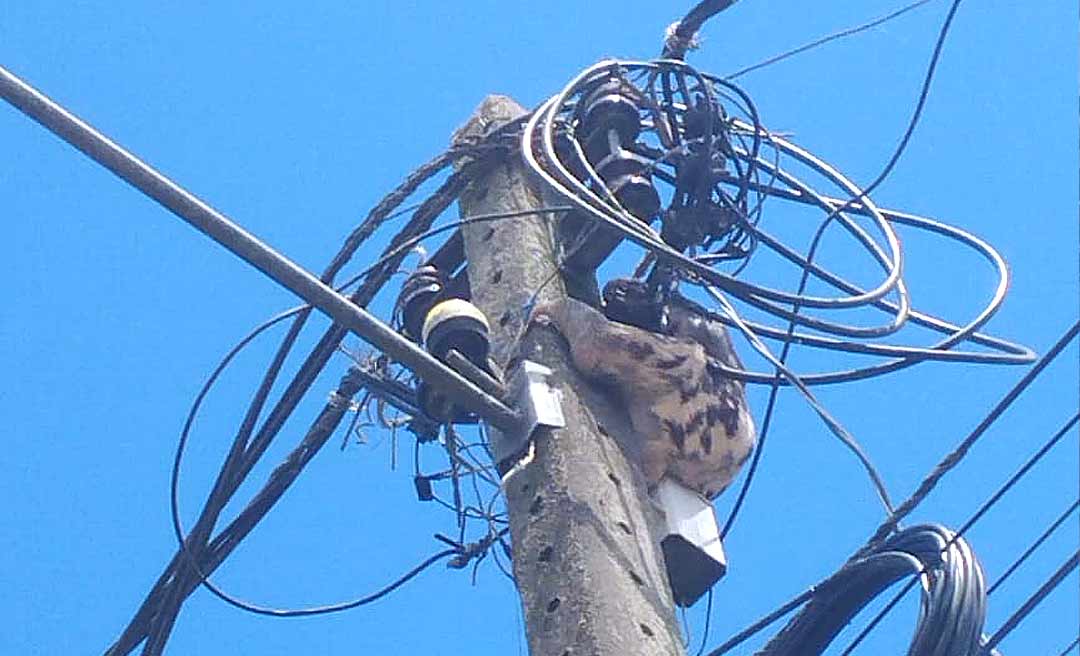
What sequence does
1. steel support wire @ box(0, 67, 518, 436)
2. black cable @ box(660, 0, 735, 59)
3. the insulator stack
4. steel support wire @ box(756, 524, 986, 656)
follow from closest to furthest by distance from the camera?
steel support wire @ box(0, 67, 518, 436)
steel support wire @ box(756, 524, 986, 656)
the insulator stack
black cable @ box(660, 0, 735, 59)

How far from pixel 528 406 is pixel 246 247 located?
0.89 metres

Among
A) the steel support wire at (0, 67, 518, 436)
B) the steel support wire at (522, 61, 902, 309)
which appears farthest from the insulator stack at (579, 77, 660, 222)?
the steel support wire at (0, 67, 518, 436)

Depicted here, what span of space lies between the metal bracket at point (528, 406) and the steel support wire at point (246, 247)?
38 mm

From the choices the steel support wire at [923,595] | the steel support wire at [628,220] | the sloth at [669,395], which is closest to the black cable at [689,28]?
the steel support wire at [628,220]

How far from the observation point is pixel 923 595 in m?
4.55

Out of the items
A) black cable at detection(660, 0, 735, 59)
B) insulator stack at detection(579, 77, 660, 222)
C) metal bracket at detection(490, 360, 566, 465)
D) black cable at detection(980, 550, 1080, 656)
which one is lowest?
black cable at detection(980, 550, 1080, 656)

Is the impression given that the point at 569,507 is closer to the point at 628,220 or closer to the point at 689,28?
the point at 628,220

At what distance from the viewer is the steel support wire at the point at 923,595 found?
14.5 ft

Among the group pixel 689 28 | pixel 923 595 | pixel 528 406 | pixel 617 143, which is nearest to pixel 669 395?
pixel 528 406

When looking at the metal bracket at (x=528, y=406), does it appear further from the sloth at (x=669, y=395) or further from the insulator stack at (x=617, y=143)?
the insulator stack at (x=617, y=143)

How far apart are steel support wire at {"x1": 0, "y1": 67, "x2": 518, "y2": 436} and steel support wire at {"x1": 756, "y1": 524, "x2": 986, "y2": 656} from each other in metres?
0.90

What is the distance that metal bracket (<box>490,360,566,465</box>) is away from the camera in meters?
4.67

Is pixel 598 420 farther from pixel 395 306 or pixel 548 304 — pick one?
pixel 395 306

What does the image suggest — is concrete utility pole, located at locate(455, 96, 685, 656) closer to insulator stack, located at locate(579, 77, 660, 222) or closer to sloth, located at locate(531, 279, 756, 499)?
sloth, located at locate(531, 279, 756, 499)
